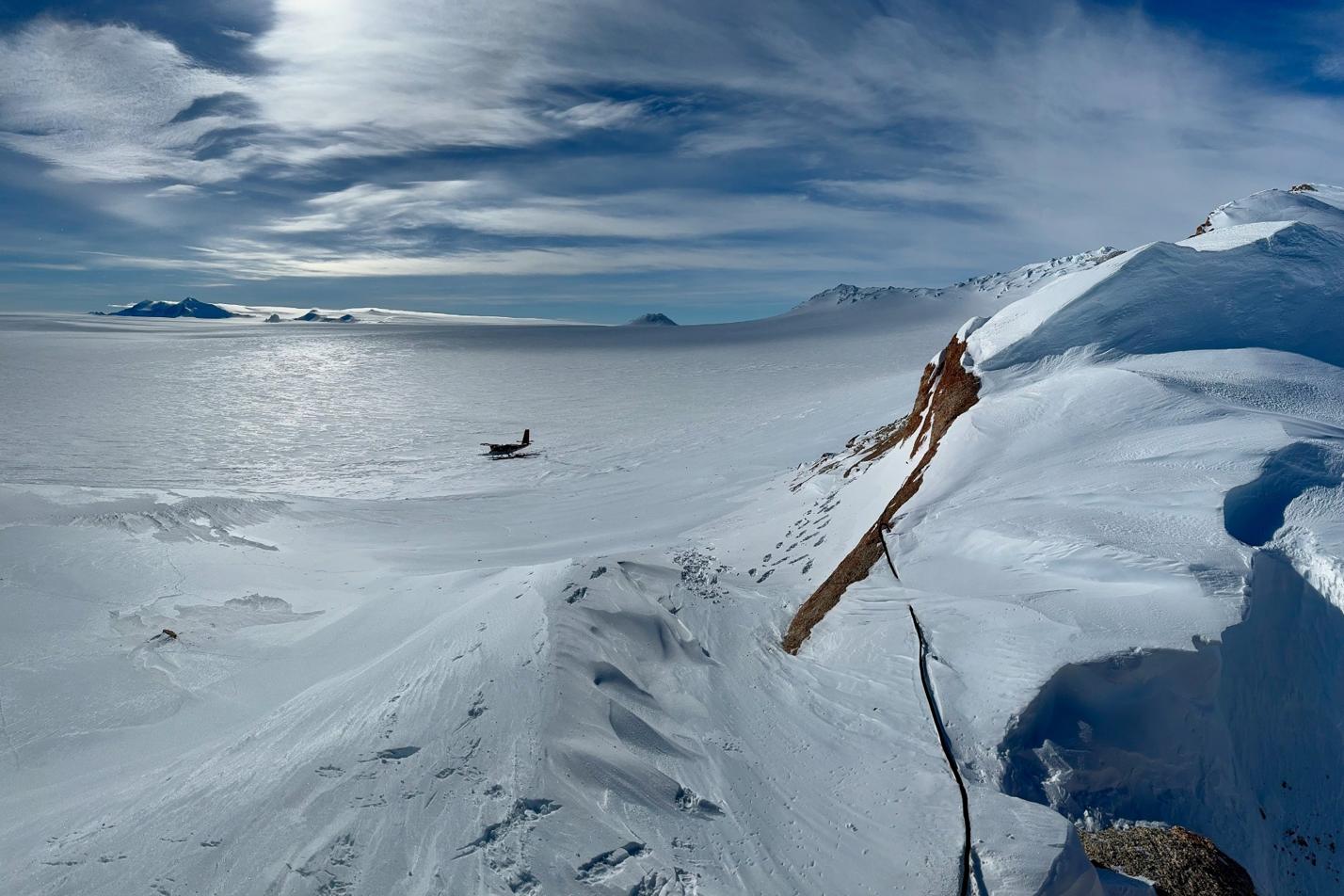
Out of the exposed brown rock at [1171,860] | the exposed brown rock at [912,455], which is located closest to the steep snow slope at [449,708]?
the exposed brown rock at [1171,860]

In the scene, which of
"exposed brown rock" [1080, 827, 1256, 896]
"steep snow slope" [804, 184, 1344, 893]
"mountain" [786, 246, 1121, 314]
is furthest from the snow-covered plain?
"mountain" [786, 246, 1121, 314]

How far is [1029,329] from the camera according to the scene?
7.89 m

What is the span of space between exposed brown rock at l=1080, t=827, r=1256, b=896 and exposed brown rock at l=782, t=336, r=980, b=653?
243 centimetres

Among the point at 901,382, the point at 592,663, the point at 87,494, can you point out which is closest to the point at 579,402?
the point at 901,382

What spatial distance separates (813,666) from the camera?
5.04 m

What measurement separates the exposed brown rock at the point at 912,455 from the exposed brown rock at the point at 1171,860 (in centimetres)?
243

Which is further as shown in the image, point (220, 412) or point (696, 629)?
point (220, 412)

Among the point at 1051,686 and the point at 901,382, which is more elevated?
the point at 901,382

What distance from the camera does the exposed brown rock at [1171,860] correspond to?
3117 millimetres

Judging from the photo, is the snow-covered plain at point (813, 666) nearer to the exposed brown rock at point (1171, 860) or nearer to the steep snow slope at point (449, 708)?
the steep snow slope at point (449, 708)

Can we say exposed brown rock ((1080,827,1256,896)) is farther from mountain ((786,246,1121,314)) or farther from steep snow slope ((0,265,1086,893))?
mountain ((786,246,1121,314))

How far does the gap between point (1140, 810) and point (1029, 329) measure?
567 centimetres

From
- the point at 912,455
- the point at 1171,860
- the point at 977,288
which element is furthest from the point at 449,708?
the point at 977,288

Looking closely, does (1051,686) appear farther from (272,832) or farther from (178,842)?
(178,842)
